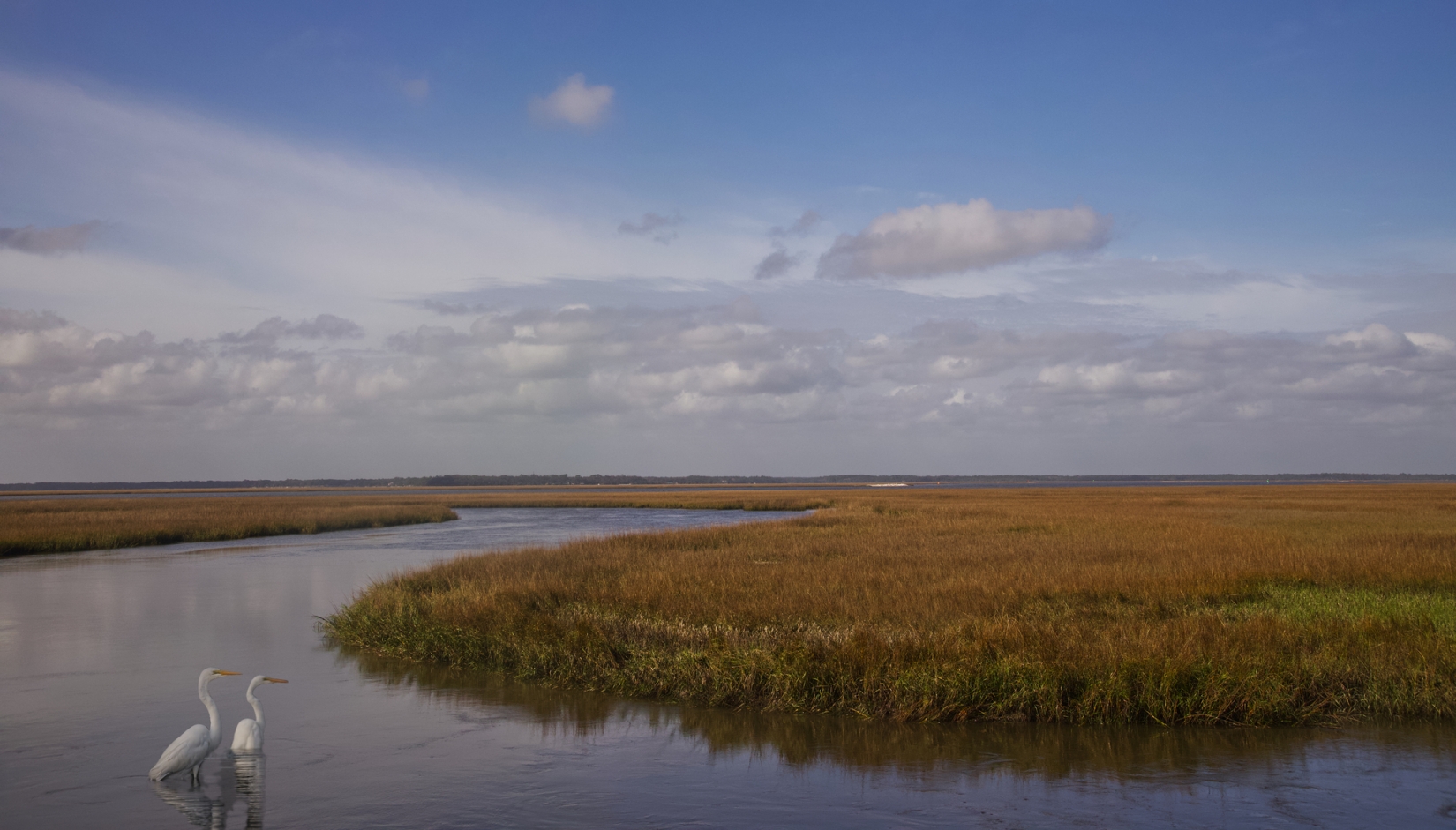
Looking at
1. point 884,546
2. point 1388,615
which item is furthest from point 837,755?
point 884,546

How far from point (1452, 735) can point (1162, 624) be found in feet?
12.3

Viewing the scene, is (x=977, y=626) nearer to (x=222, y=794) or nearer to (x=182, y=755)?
(x=222, y=794)

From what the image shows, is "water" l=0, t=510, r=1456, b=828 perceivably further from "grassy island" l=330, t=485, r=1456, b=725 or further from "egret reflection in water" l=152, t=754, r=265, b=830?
"grassy island" l=330, t=485, r=1456, b=725

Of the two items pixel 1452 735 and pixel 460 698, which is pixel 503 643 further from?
pixel 1452 735

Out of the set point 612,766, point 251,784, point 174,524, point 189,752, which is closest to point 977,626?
point 612,766

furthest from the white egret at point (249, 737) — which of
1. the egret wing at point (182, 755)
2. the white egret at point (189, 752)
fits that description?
the egret wing at point (182, 755)

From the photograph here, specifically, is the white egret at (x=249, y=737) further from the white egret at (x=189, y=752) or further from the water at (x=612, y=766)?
the white egret at (x=189, y=752)

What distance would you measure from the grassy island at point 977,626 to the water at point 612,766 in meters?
0.43

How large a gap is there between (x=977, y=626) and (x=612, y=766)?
6.09 m

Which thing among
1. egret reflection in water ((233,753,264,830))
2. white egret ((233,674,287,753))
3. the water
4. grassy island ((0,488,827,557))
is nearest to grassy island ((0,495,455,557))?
grassy island ((0,488,827,557))

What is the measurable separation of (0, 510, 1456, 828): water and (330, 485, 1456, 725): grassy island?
1.40 ft

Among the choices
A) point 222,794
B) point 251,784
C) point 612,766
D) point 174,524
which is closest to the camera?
point 222,794

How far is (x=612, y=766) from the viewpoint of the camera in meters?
9.48

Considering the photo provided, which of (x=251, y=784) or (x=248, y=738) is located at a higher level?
(x=248, y=738)
